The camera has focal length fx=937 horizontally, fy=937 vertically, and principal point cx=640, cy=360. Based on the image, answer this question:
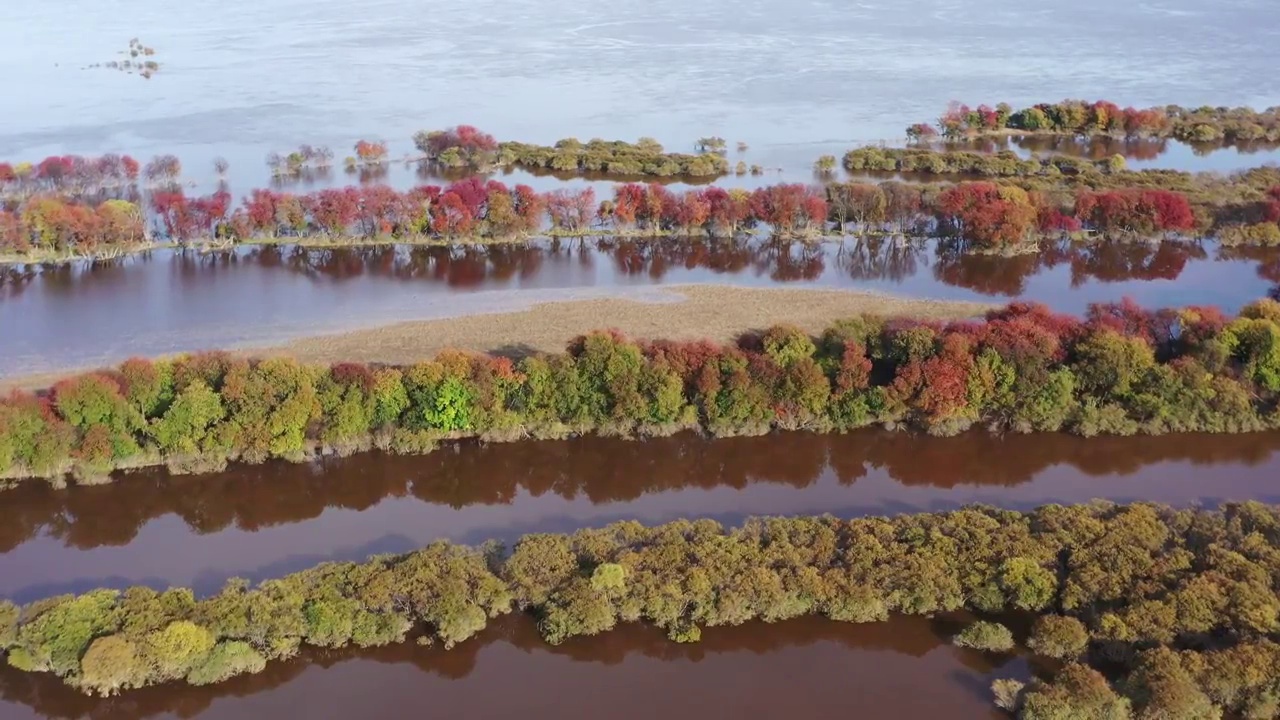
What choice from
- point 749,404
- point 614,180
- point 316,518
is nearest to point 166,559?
point 316,518

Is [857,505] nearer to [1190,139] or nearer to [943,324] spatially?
[943,324]

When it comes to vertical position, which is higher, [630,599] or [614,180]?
[614,180]

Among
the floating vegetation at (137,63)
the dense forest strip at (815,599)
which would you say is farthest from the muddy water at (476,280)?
the floating vegetation at (137,63)

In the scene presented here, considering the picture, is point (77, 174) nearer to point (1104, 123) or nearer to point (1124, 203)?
point (1124, 203)

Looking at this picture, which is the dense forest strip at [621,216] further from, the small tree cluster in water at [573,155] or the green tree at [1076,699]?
the green tree at [1076,699]

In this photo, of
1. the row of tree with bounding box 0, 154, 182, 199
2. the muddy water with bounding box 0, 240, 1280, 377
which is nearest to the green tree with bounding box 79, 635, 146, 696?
the muddy water with bounding box 0, 240, 1280, 377

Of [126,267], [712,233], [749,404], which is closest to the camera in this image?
[749,404]
